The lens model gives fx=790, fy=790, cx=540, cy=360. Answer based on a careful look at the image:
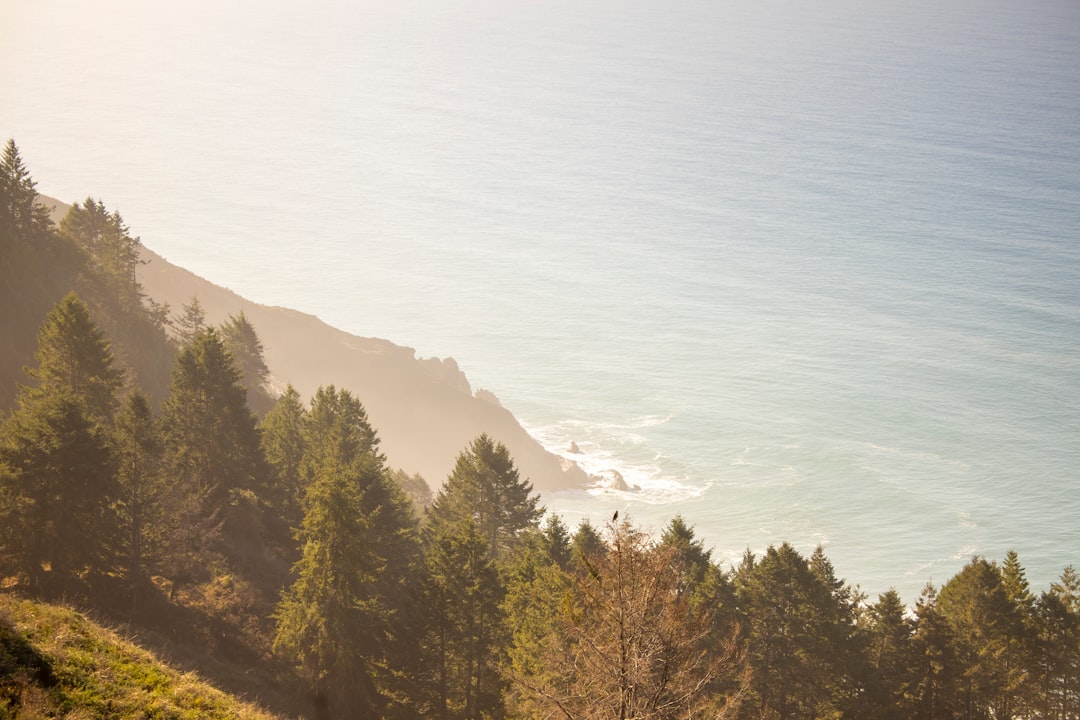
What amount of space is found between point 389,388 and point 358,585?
268 ft

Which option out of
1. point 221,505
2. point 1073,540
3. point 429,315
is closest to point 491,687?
point 221,505

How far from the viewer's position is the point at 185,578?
3475 cm

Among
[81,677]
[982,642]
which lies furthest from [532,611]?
[982,642]

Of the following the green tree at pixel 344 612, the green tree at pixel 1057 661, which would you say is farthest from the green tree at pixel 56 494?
the green tree at pixel 1057 661

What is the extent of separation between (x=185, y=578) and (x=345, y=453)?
10.6 metres

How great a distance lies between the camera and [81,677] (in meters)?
18.4

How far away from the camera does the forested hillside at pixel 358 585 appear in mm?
29484

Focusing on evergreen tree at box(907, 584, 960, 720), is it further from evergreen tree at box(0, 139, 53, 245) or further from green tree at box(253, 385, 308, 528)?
evergreen tree at box(0, 139, 53, 245)

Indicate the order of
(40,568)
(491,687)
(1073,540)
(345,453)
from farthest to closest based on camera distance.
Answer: (1073,540), (345,453), (491,687), (40,568)

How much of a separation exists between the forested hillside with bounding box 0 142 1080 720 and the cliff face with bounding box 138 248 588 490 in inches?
2307

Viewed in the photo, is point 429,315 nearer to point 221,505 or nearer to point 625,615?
point 221,505

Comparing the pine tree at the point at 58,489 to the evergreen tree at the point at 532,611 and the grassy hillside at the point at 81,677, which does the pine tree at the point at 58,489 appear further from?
the evergreen tree at the point at 532,611

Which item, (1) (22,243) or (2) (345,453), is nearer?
(2) (345,453)

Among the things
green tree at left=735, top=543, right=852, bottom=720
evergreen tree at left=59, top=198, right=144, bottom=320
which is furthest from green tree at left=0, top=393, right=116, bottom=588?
evergreen tree at left=59, top=198, right=144, bottom=320
